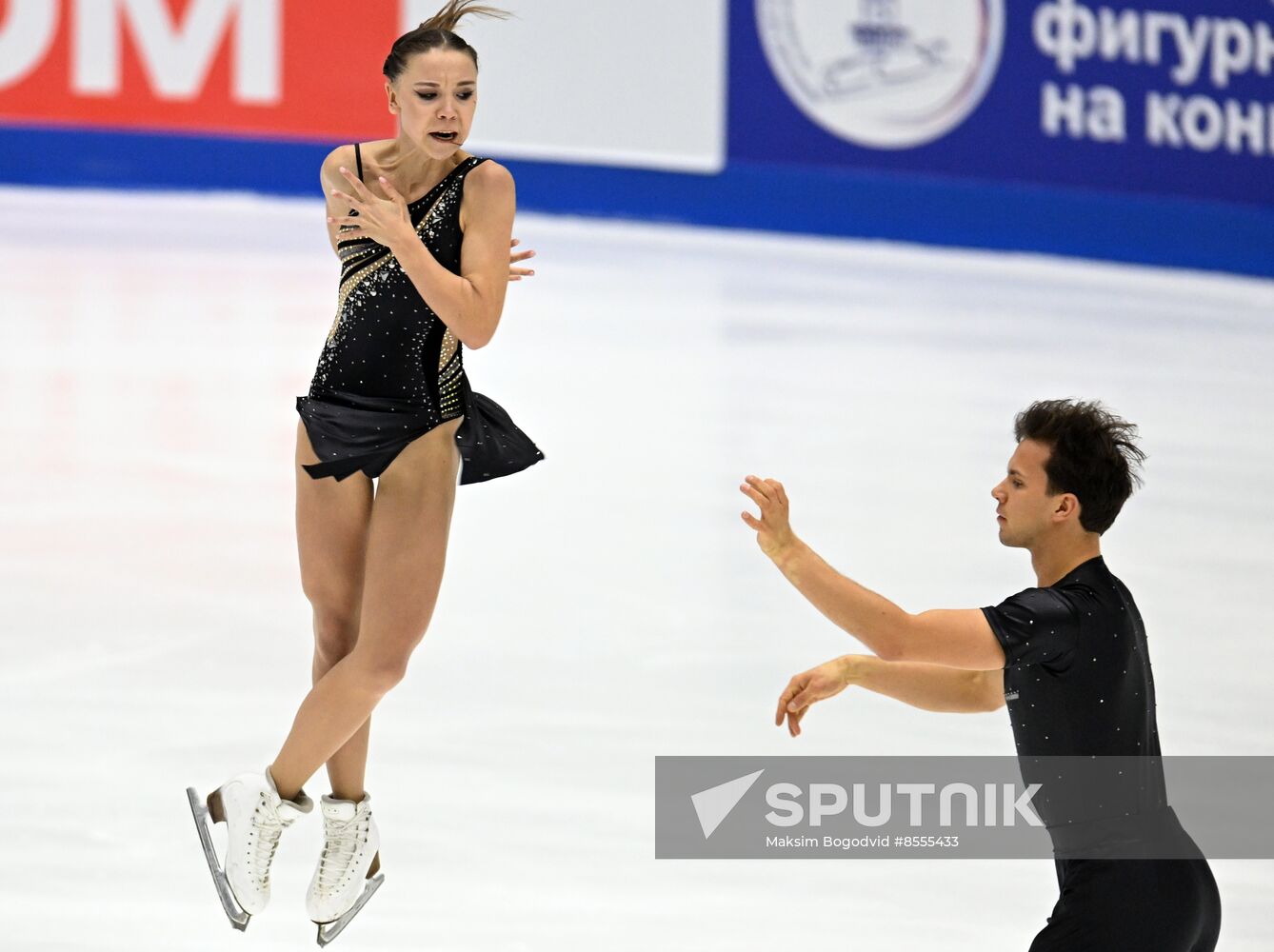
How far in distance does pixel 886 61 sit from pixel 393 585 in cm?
953

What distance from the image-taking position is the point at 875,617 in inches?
116

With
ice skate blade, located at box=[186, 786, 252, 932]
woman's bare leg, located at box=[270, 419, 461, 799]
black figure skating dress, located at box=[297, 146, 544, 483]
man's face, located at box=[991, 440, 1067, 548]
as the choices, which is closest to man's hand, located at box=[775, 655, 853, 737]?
man's face, located at box=[991, 440, 1067, 548]

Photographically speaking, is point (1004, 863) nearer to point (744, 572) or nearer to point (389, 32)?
point (744, 572)

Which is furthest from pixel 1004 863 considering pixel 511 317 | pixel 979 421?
pixel 511 317

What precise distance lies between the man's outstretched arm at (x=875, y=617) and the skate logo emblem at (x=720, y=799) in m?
1.66

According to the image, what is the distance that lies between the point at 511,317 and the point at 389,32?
3464 millimetres

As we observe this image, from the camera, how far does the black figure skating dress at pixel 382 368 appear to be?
139 inches

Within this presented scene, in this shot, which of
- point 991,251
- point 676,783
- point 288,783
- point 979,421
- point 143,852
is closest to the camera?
point 288,783

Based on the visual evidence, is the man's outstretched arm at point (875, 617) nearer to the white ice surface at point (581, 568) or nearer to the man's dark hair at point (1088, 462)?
the man's dark hair at point (1088, 462)

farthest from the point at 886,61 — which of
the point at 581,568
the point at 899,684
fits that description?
the point at 899,684

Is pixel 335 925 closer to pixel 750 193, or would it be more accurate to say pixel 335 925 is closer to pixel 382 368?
pixel 382 368

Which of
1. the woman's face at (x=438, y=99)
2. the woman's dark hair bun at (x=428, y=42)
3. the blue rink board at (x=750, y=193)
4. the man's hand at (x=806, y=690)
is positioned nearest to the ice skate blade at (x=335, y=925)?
the man's hand at (x=806, y=690)

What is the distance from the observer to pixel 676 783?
461 cm

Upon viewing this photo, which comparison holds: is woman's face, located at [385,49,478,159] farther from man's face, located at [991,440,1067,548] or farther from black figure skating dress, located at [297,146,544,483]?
man's face, located at [991,440,1067,548]
